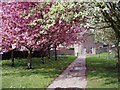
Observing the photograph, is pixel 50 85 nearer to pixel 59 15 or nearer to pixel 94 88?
pixel 94 88

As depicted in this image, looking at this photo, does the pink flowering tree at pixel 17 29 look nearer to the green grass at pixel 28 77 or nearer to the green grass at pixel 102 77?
the green grass at pixel 28 77

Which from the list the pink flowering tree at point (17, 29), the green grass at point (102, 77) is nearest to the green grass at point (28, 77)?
the pink flowering tree at point (17, 29)

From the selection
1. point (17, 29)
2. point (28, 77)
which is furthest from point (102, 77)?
point (17, 29)

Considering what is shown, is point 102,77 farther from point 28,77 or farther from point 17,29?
point 17,29

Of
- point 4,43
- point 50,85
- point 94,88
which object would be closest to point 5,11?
point 4,43

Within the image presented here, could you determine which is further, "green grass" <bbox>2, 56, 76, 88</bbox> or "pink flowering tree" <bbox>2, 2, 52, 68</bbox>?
"pink flowering tree" <bbox>2, 2, 52, 68</bbox>

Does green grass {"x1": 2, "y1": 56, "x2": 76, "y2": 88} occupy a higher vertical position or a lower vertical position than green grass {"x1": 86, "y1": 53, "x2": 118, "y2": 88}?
higher

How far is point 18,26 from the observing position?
68.4ft

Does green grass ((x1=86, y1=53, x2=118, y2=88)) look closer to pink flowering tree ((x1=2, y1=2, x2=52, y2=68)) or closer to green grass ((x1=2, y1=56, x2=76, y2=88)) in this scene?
green grass ((x1=2, y1=56, x2=76, y2=88))

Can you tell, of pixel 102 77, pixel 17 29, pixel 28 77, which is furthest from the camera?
pixel 17 29

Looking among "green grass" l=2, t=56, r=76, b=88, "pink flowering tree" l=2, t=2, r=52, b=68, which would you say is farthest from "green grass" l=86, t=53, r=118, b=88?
"pink flowering tree" l=2, t=2, r=52, b=68

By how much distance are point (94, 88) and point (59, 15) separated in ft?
12.2

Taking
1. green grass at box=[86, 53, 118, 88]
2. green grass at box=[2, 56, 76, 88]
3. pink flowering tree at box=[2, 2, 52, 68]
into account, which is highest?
pink flowering tree at box=[2, 2, 52, 68]

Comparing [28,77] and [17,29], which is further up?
[17,29]
